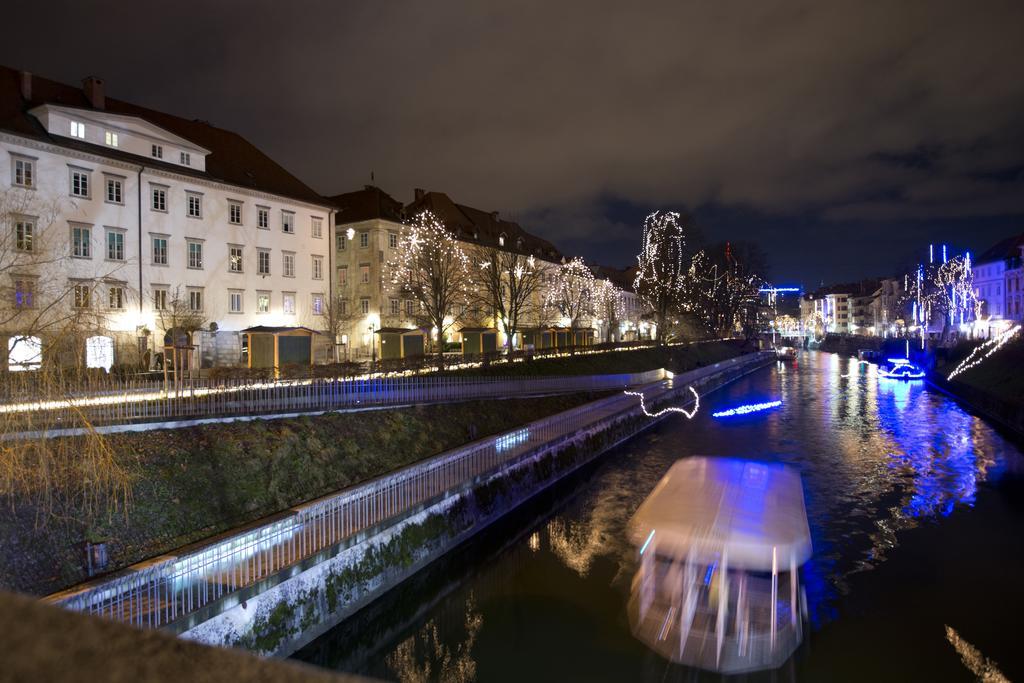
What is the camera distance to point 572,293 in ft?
204

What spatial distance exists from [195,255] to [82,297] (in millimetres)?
28653

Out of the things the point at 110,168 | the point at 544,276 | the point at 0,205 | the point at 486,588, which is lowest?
the point at 486,588

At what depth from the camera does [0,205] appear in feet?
41.1

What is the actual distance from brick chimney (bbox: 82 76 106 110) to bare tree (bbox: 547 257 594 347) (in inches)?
1497

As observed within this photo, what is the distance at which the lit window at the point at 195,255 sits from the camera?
124 ft

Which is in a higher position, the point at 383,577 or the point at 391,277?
the point at 391,277

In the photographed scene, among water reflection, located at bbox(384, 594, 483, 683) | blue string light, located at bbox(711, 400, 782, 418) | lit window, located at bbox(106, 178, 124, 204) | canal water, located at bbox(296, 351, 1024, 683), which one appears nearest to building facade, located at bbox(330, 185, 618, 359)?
lit window, located at bbox(106, 178, 124, 204)

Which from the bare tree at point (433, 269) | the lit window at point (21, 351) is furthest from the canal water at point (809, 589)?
the bare tree at point (433, 269)

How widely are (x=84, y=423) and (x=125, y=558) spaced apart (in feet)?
8.17

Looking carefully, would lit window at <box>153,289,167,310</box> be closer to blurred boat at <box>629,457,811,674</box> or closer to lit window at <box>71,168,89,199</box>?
lit window at <box>71,168,89,199</box>

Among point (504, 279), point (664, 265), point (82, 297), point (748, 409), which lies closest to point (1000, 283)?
point (664, 265)

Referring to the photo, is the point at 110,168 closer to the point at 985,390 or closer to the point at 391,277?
the point at 391,277

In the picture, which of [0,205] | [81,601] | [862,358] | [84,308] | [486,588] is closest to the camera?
[81,601]

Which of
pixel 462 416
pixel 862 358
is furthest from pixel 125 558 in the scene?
pixel 862 358
